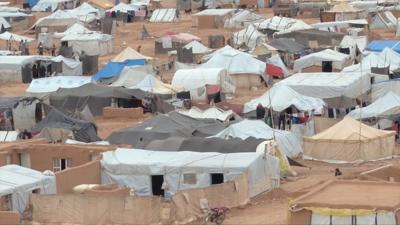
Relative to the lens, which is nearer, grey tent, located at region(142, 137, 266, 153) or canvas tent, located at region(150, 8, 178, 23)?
grey tent, located at region(142, 137, 266, 153)

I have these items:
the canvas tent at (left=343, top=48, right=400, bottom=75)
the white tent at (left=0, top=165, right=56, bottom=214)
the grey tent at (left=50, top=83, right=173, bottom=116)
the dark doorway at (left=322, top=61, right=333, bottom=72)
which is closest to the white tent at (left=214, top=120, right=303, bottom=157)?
the white tent at (left=0, top=165, right=56, bottom=214)

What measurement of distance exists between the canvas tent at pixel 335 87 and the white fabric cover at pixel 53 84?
7753 mm

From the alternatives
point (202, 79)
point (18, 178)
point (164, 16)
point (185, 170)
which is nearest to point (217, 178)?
point (185, 170)

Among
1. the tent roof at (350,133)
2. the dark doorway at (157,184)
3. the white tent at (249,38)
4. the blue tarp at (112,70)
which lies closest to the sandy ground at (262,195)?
the tent roof at (350,133)

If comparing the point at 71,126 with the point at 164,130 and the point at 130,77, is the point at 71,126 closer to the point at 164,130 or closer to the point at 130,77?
the point at 164,130

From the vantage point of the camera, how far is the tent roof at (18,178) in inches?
945

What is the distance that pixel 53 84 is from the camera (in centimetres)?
4156

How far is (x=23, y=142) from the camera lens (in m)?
28.6

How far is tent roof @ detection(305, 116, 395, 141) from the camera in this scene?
30.3m

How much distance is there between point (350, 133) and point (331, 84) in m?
7.34

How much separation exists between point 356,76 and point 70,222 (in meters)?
17.5

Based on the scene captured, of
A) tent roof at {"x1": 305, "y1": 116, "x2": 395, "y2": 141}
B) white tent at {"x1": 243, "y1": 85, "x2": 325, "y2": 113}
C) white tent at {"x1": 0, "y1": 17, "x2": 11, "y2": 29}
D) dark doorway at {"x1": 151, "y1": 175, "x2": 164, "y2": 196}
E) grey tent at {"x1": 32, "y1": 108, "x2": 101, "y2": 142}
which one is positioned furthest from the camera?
white tent at {"x1": 0, "y1": 17, "x2": 11, "y2": 29}

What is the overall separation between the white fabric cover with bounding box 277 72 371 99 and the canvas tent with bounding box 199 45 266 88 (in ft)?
14.6

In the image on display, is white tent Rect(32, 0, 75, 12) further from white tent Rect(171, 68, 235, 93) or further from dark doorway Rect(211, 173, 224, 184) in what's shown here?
dark doorway Rect(211, 173, 224, 184)
